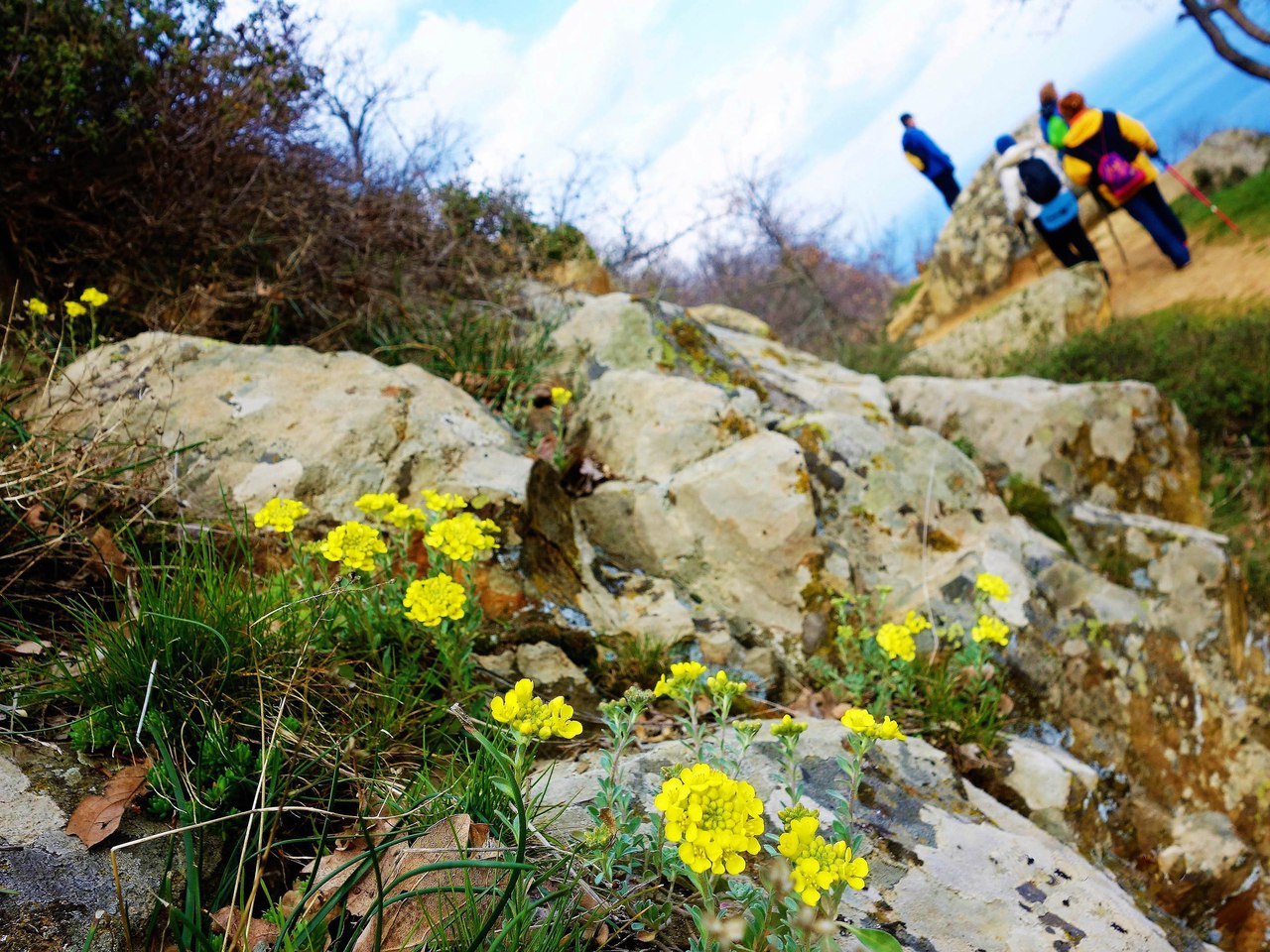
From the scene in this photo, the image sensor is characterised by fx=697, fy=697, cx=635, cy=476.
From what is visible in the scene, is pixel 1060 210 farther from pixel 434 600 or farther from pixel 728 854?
pixel 728 854

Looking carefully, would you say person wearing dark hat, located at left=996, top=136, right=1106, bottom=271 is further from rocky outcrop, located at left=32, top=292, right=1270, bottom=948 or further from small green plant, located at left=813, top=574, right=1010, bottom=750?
small green plant, located at left=813, top=574, right=1010, bottom=750

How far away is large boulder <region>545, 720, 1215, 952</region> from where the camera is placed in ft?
5.03

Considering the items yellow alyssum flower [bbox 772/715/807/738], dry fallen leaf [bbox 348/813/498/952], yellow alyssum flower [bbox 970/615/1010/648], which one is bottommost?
yellow alyssum flower [bbox 970/615/1010/648]

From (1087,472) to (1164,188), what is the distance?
1878 centimetres

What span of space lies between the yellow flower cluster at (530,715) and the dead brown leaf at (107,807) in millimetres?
772

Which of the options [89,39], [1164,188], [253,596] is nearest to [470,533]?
[253,596]

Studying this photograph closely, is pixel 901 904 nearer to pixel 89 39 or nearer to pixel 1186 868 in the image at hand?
pixel 1186 868

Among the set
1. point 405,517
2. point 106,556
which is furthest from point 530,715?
→ point 106,556

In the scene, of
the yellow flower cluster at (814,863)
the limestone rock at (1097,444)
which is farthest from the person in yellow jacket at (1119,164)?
the yellow flower cluster at (814,863)

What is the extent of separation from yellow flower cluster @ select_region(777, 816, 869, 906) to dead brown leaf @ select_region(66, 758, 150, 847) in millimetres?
1251

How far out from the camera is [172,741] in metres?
1.51

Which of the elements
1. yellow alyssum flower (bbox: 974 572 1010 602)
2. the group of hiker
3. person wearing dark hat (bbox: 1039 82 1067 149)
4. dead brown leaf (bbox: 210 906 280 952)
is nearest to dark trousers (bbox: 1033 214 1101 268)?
the group of hiker

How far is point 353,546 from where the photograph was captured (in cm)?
179

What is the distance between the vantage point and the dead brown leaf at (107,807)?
1299 mm
